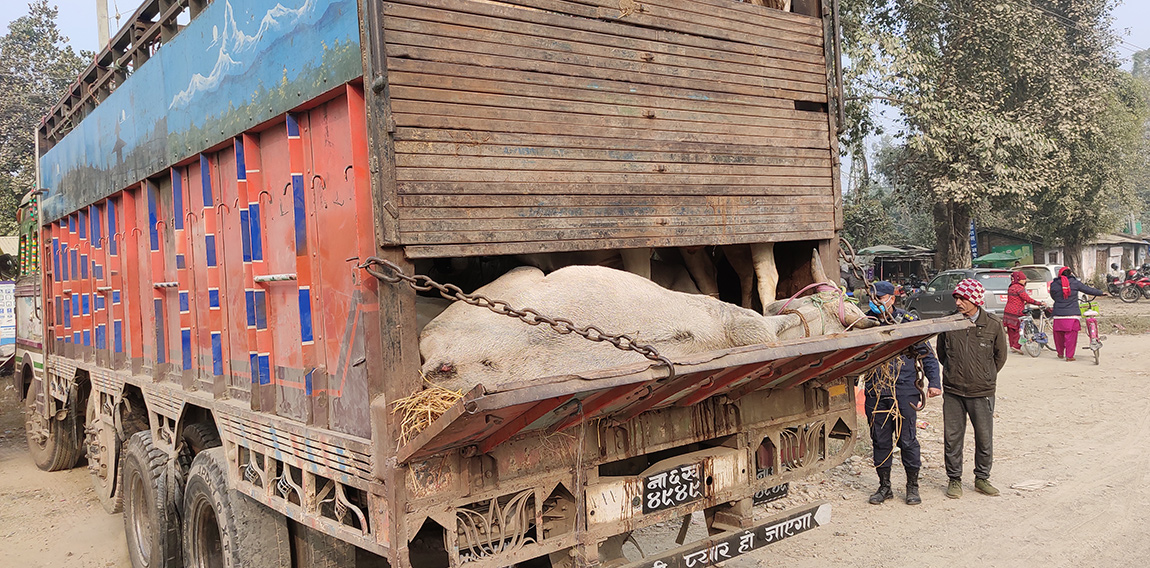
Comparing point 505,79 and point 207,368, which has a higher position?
point 505,79

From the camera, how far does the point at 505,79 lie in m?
3.35

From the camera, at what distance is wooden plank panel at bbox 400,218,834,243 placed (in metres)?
3.09

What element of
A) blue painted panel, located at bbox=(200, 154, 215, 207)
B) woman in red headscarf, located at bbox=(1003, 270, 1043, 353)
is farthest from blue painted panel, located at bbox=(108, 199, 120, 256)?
woman in red headscarf, located at bbox=(1003, 270, 1043, 353)

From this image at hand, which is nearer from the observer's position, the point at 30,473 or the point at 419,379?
the point at 419,379

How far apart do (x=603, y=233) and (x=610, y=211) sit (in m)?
0.11

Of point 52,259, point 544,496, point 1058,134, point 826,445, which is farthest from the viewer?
point 1058,134

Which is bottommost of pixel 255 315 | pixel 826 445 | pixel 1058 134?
pixel 826 445

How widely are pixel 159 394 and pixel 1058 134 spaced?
2141 cm

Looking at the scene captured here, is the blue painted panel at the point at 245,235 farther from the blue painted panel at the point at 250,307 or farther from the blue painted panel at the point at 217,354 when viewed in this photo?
the blue painted panel at the point at 217,354

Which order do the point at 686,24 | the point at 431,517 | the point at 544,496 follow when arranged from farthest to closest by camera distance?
the point at 686,24
the point at 544,496
the point at 431,517

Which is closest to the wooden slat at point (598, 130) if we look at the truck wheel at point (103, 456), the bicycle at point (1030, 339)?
the truck wheel at point (103, 456)

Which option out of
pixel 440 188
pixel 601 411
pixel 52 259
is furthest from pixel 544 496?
pixel 52 259

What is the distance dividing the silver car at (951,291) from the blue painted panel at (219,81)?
1555 cm

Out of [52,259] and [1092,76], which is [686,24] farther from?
[1092,76]
